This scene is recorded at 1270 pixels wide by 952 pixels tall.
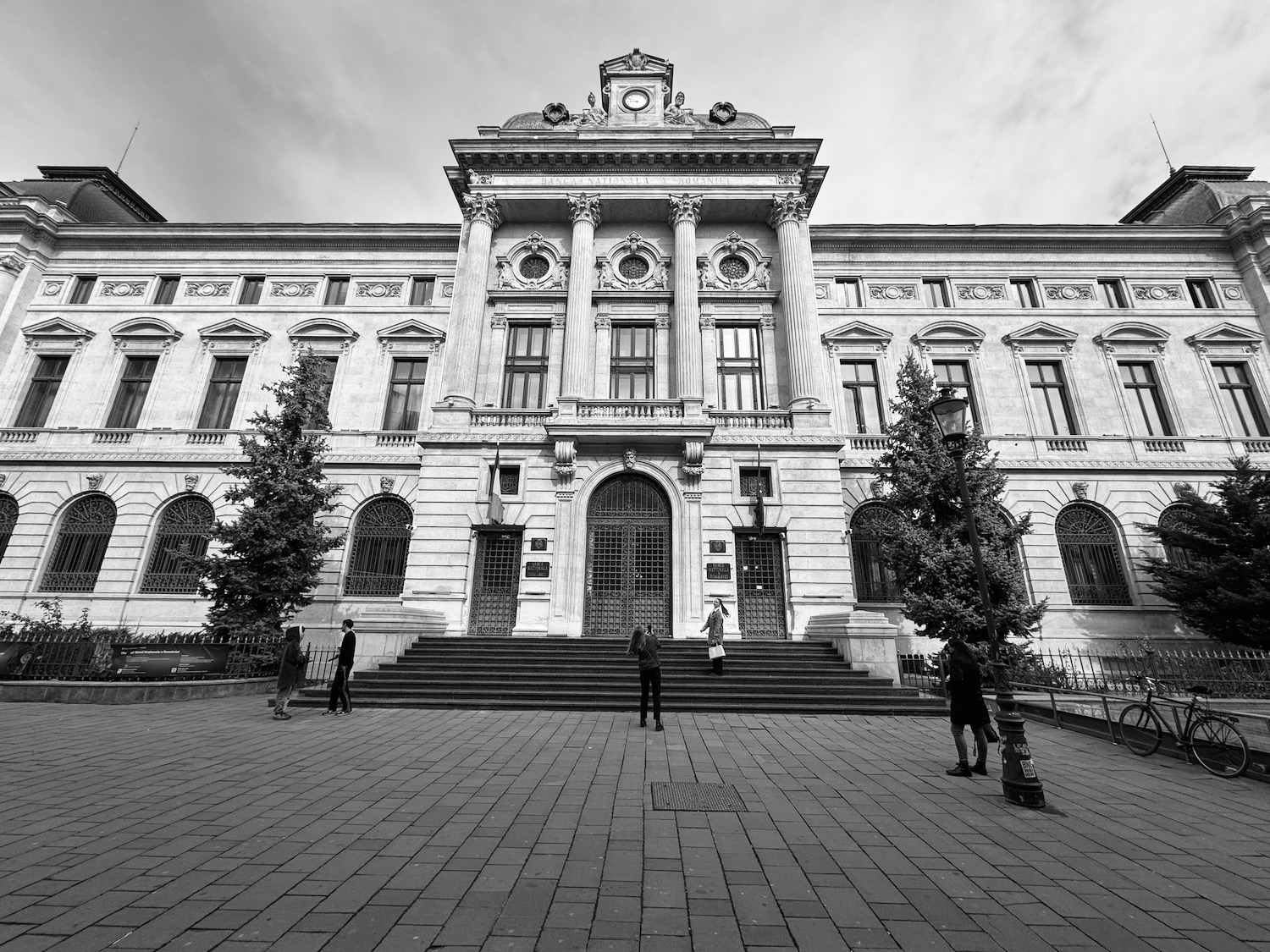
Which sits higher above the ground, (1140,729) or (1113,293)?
(1113,293)

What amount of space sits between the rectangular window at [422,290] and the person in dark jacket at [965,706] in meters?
25.1

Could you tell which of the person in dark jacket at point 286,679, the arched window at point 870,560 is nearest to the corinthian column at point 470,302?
the person in dark jacket at point 286,679

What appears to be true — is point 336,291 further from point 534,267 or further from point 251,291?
point 534,267

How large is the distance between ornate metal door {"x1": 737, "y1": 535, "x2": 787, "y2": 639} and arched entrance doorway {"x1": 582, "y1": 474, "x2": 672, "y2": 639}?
2507 mm

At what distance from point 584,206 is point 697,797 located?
877 inches

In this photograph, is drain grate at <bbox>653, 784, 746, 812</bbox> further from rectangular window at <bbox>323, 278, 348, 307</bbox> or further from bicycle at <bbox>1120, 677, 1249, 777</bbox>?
rectangular window at <bbox>323, 278, 348, 307</bbox>

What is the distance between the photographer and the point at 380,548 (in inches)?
865

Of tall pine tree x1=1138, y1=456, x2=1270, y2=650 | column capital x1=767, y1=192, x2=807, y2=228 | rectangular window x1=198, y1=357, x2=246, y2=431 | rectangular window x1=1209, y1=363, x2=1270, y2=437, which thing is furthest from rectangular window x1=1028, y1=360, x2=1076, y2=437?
rectangular window x1=198, y1=357, x2=246, y2=431

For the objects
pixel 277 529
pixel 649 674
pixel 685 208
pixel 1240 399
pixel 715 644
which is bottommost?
pixel 649 674

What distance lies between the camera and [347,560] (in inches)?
852

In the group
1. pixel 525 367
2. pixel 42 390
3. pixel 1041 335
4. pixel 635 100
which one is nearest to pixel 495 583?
pixel 525 367

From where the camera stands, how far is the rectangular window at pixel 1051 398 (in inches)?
906

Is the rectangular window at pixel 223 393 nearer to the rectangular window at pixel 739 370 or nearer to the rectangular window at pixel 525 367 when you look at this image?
the rectangular window at pixel 525 367

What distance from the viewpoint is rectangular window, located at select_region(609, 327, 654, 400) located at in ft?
70.0
